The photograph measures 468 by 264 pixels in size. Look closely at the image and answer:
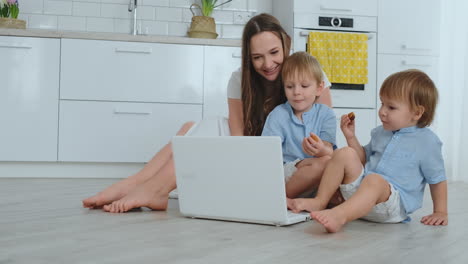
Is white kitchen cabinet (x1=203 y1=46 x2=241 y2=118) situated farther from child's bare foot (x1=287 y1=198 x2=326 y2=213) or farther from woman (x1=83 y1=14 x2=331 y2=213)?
child's bare foot (x1=287 y1=198 x2=326 y2=213)

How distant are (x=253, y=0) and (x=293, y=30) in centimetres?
73

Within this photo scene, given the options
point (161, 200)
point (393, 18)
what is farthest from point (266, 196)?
point (393, 18)

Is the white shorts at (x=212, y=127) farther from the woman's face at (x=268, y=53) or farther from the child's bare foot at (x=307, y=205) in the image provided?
the child's bare foot at (x=307, y=205)

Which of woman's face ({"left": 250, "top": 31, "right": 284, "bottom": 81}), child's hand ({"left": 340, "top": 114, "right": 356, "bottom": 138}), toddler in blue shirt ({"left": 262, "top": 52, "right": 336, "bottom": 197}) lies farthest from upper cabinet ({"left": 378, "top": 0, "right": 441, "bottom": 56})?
child's hand ({"left": 340, "top": 114, "right": 356, "bottom": 138})

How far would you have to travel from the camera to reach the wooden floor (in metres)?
1.24

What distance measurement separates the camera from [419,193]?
5.88 feet

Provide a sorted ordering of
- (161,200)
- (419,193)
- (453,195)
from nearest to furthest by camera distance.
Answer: (419,193) < (161,200) < (453,195)

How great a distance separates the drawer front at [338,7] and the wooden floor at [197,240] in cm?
203

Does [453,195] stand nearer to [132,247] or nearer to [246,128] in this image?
[246,128]

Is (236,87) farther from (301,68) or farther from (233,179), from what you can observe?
(233,179)

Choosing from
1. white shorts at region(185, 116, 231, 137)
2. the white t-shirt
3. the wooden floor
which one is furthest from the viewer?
the white t-shirt

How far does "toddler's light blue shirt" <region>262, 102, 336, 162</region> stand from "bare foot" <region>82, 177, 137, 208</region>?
519 mm

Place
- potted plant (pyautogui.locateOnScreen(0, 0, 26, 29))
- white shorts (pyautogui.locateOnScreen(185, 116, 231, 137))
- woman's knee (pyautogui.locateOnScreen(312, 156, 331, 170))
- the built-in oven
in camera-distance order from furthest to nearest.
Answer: the built-in oven → potted plant (pyautogui.locateOnScreen(0, 0, 26, 29)) → white shorts (pyautogui.locateOnScreen(185, 116, 231, 137)) → woman's knee (pyautogui.locateOnScreen(312, 156, 331, 170))

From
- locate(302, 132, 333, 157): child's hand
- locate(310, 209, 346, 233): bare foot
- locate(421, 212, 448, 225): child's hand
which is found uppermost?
locate(302, 132, 333, 157): child's hand
